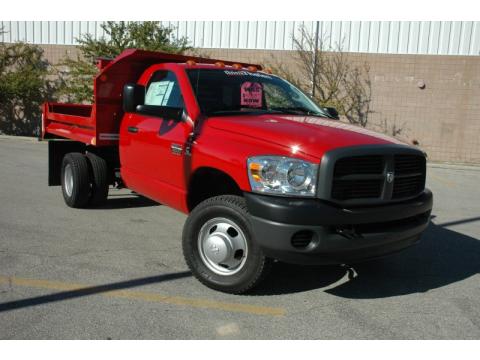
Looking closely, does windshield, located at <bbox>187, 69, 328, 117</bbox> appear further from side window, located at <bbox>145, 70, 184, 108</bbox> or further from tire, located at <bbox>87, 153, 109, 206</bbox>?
tire, located at <bbox>87, 153, 109, 206</bbox>

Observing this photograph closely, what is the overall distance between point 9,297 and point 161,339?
144 cm

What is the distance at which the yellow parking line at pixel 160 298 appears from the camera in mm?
3850

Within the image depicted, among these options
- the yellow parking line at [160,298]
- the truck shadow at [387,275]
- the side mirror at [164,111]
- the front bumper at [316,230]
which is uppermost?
the side mirror at [164,111]

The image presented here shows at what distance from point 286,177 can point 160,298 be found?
4.80 ft

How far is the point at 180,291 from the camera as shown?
13.7 feet

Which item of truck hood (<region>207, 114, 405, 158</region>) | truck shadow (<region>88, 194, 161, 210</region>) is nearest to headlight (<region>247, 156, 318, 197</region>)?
truck hood (<region>207, 114, 405, 158</region>)

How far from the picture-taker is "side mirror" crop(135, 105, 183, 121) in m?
4.81

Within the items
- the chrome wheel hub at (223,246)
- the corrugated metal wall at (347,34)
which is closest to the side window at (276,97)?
the chrome wheel hub at (223,246)

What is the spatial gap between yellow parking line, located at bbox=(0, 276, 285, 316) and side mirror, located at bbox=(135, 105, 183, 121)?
177 centimetres

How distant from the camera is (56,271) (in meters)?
4.51

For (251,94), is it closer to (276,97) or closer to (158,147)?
(276,97)

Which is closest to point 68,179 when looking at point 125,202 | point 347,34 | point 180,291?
point 125,202

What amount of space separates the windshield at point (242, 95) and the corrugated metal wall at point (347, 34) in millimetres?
11816

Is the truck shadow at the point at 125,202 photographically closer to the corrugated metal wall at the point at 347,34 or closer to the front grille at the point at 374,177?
the front grille at the point at 374,177
